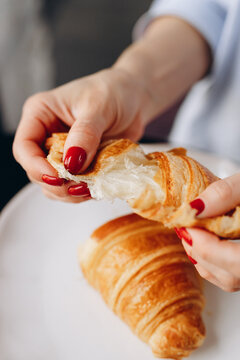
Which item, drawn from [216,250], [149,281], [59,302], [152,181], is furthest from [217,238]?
[59,302]

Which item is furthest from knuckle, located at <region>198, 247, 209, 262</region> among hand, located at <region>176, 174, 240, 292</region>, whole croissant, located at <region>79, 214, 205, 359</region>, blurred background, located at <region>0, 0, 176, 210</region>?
blurred background, located at <region>0, 0, 176, 210</region>

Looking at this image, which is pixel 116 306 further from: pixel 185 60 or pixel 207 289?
pixel 185 60


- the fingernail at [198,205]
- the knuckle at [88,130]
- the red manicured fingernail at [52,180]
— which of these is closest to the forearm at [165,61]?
the knuckle at [88,130]

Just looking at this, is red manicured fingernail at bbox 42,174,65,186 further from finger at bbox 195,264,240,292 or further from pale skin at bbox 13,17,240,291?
finger at bbox 195,264,240,292

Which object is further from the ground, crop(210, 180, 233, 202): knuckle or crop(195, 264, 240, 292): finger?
crop(210, 180, 233, 202): knuckle

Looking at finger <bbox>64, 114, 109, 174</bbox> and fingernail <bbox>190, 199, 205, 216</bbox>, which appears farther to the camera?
finger <bbox>64, 114, 109, 174</bbox>

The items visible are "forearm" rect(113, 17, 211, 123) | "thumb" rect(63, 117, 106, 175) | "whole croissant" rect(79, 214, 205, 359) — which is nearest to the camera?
"thumb" rect(63, 117, 106, 175)

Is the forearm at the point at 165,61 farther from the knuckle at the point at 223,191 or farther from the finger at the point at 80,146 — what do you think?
the knuckle at the point at 223,191
